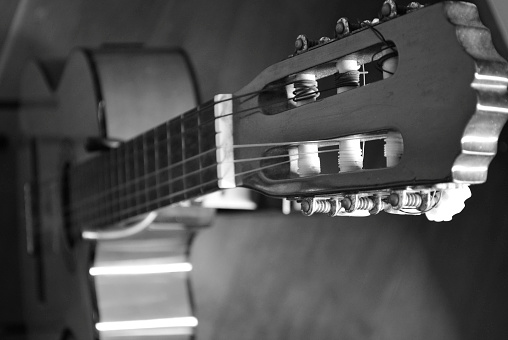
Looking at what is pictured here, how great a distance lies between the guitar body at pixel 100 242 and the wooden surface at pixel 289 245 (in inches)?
5.4

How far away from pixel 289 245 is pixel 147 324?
0.82 ft

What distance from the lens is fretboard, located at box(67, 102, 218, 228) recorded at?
2.15 ft

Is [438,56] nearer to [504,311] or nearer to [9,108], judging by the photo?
[504,311]

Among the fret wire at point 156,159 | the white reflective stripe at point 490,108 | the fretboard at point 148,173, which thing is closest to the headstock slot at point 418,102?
the white reflective stripe at point 490,108

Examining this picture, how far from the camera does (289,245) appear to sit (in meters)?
1.12

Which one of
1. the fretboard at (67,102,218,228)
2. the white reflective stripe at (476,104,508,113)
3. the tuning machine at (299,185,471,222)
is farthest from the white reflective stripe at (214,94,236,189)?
the white reflective stripe at (476,104,508,113)

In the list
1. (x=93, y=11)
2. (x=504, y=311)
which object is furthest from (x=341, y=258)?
(x=93, y=11)

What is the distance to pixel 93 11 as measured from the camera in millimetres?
1449

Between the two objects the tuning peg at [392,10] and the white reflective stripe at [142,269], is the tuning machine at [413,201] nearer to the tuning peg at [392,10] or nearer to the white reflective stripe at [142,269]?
the tuning peg at [392,10]

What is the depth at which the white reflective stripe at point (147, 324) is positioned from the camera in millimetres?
972

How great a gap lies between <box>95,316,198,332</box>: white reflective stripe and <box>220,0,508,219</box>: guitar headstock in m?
0.45

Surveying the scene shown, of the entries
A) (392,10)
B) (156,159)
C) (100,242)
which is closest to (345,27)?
(392,10)

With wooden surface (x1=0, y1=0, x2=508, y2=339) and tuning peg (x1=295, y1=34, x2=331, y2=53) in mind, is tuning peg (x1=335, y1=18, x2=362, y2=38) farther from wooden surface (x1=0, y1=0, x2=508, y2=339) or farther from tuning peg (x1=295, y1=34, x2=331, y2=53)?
wooden surface (x1=0, y1=0, x2=508, y2=339)

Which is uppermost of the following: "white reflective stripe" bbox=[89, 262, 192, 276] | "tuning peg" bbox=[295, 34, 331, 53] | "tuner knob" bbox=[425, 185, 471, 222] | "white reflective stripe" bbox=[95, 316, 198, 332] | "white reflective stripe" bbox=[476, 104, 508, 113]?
"tuning peg" bbox=[295, 34, 331, 53]
